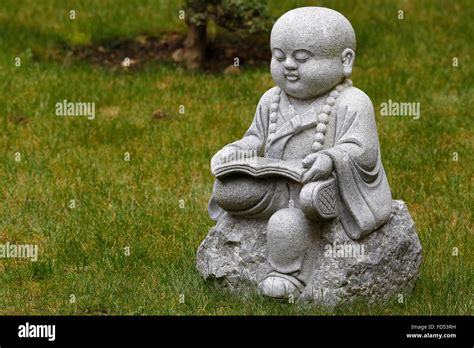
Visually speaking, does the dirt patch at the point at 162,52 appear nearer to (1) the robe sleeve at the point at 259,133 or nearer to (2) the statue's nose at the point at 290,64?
(1) the robe sleeve at the point at 259,133

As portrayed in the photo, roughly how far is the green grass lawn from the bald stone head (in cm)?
141

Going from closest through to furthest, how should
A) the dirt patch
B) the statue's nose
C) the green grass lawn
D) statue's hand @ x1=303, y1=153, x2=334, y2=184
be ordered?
statue's hand @ x1=303, y1=153, x2=334, y2=184, the statue's nose, the green grass lawn, the dirt patch

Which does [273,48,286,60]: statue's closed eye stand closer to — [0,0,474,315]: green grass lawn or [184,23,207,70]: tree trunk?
[0,0,474,315]: green grass lawn

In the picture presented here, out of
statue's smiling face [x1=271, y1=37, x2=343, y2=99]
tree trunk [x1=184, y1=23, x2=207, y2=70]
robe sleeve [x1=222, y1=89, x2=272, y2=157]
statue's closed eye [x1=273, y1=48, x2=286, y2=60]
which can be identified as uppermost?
tree trunk [x1=184, y1=23, x2=207, y2=70]

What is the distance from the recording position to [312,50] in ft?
21.4

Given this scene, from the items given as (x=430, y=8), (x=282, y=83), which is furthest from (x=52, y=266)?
(x=430, y=8)

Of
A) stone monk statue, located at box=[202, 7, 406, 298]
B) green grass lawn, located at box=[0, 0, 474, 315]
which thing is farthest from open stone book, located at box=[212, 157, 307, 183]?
green grass lawn, located at box=[0, 0, 474, 315]

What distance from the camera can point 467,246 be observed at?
7.91 m

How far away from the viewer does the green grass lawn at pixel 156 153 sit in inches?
279

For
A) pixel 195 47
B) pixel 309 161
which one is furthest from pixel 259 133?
pixel 195 47

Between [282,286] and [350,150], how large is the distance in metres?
0.94

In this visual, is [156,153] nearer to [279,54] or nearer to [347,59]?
[279,54]

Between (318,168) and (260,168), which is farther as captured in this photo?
(260,168)

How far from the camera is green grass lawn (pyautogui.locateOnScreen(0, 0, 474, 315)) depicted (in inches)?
279
